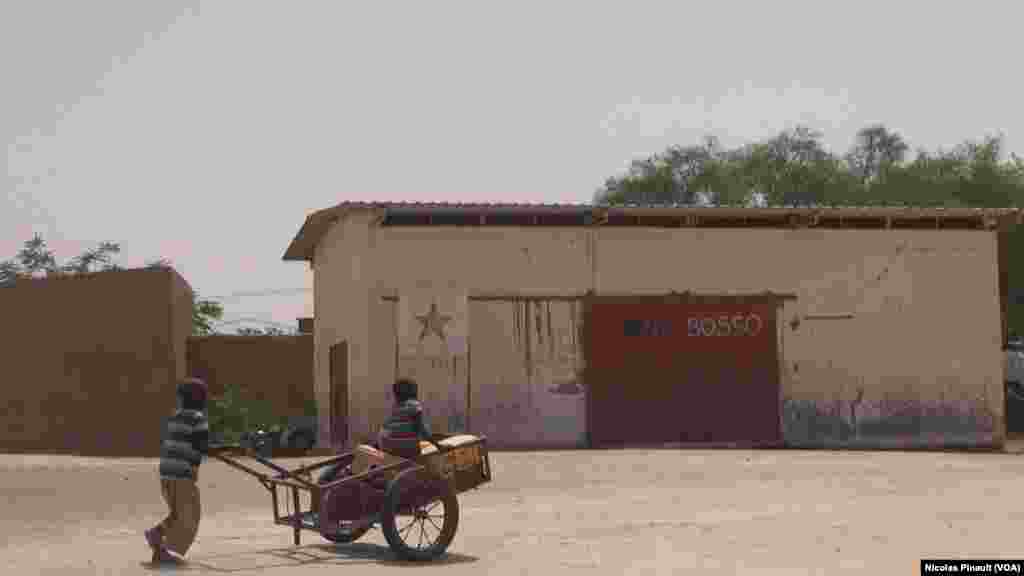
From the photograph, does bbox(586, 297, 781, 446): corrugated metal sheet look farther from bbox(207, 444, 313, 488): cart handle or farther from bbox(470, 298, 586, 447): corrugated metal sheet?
bbox(207, 444, 313, 488): cart handle

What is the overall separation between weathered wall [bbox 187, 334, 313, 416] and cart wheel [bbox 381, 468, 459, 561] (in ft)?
66.5

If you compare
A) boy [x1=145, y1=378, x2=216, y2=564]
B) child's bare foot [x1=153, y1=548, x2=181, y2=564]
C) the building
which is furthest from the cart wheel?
the building

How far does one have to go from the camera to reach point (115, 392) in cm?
2703

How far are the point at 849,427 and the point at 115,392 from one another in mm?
14010

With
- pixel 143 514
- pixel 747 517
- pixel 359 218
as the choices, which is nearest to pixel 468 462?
pixel 747 517

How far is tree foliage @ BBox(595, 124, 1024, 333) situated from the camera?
131ft

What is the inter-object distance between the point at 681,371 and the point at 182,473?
15534 millimetres

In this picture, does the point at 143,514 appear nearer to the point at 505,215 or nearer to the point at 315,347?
the point at 505,215

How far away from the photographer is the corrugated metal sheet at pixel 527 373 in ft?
79.1

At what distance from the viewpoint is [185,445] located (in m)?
10.2

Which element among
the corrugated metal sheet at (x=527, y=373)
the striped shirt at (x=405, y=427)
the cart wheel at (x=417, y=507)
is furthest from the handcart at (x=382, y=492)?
Result: the corrugated metal sheet at (x=527, y=373)

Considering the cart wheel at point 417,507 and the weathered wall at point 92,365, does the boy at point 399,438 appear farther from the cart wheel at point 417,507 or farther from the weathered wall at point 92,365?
the weathered wall at point 92,365

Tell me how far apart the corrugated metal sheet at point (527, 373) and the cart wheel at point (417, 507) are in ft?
44.1

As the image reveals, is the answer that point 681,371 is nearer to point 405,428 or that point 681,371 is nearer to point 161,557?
point 405,428
